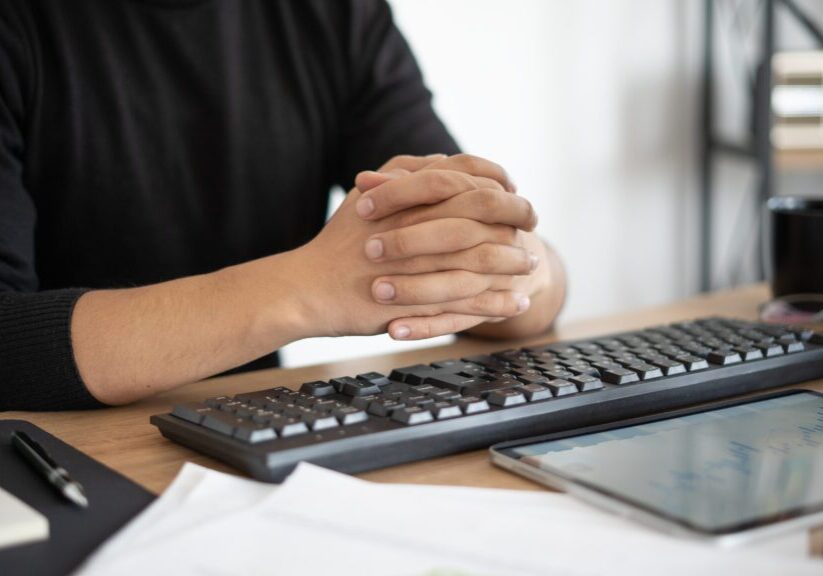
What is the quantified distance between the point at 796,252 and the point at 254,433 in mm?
759

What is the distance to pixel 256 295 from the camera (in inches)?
30.6

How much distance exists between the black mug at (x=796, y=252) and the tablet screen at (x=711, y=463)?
1.49 ft

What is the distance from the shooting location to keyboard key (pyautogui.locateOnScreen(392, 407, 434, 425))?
597 millimetres

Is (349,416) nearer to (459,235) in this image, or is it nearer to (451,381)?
(451,381)

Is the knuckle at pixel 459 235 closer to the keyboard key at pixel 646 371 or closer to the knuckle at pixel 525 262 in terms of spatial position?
A: the knuckle at pixel 525 262

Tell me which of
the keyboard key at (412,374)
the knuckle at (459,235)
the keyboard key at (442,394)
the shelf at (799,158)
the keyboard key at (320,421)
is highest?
the knuckle at (459,235)

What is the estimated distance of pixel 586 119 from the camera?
111 inches

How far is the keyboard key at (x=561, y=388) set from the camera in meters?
0.66

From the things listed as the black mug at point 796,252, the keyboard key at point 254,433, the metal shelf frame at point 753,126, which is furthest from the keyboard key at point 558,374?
the metal shelf frame at point 753,126

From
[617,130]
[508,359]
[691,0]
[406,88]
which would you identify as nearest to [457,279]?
[508,359]

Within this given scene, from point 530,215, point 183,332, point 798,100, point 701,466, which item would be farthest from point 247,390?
point 798,100

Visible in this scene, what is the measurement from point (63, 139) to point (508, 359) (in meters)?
0.68

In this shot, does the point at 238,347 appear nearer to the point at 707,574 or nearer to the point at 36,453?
the point at 36,453

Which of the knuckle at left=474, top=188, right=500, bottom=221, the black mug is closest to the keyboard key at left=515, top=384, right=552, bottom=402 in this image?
the knuckle at left=474, top=188, right=500, bottom=221
